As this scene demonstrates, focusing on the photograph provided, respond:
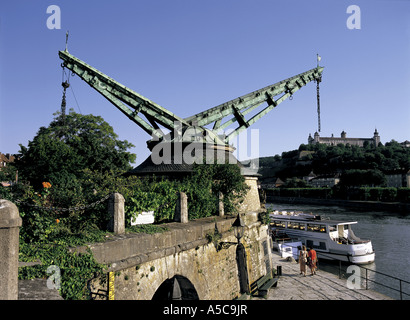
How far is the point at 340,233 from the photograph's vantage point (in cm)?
2858

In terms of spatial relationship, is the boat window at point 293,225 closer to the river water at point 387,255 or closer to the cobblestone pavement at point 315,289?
the river water at point 387,255

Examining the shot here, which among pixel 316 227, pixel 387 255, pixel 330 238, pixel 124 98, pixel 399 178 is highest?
pixel 124 98

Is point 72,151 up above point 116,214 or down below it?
above

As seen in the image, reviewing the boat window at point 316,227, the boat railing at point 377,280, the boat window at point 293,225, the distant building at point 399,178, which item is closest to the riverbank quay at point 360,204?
the distant building at point 399,178

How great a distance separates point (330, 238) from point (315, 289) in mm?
12757

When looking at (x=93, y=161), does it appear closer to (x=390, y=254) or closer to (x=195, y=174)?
(x=195, y=174)

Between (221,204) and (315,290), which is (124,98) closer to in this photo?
(221,204)

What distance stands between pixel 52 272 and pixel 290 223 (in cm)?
2976

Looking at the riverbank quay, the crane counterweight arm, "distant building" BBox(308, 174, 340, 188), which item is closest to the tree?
the crane counterweight arm

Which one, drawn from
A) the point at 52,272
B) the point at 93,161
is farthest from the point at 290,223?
the point at 52,272

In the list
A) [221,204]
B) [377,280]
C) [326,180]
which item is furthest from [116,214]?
[326,180]

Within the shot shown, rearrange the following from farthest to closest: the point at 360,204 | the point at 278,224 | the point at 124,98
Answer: the point at 360,204, the point at 278,224, the point at 124,98

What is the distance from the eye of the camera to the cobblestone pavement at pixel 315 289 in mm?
14836

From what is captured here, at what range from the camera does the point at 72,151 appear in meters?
22.8
